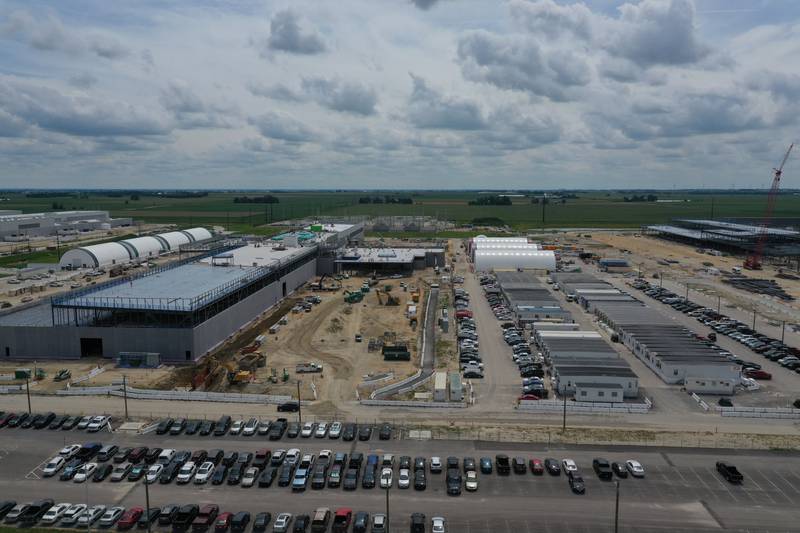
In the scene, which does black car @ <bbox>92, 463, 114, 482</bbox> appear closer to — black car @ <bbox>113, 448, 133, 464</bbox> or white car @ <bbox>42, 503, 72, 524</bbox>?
black car @ <bbox>113, 448, 133, 464</bbox>

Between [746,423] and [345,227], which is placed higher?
[345,227]

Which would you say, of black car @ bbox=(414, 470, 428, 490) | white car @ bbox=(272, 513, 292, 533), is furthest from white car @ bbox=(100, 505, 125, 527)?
black car @ bbox=(414, 470, 428, 490)

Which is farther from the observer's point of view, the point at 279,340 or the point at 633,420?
the point at 279,340

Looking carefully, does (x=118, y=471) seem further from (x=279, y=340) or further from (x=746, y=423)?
(x=746, y=423)

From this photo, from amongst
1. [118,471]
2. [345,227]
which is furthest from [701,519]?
[345,227]

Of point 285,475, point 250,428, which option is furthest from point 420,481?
point 250,428

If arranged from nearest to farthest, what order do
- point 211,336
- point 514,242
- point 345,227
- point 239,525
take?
point 239,525
point 211,336
point 514,242
point 345,227
